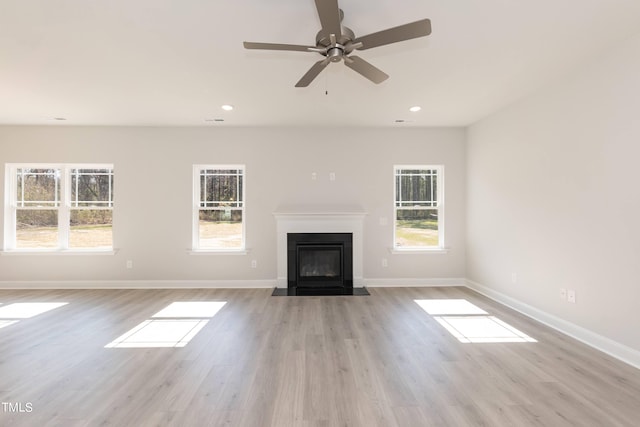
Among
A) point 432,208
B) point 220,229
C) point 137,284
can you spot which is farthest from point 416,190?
point 137,284

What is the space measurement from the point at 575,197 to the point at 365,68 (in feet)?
8.22

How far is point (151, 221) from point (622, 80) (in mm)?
6000

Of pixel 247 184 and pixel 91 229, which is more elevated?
pixel 247 184

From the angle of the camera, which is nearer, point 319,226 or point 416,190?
point 319,226

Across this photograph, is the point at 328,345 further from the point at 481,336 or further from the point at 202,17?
the point at 202,17

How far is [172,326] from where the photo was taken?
3342 mm

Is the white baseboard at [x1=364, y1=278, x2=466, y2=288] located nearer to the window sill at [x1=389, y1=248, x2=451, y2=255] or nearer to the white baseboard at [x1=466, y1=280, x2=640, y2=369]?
the window sill at [x1=389, y1=248, x2=451, y2=255]

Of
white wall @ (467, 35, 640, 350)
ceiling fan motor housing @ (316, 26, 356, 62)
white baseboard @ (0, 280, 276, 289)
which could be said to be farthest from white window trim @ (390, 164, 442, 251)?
ceiling fan motor housing @ (316, 26, 356, 62)

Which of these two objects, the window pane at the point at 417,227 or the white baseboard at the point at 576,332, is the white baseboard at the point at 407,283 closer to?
the window pane at the point at 417,227

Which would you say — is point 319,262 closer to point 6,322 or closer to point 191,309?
point 191,309

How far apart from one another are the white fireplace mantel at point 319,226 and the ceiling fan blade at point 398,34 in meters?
3.09

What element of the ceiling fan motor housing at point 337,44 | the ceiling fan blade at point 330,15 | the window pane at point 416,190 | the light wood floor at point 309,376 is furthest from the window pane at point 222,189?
the ceiling fan blade at point 330,15

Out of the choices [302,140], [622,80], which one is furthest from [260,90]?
[622,80]

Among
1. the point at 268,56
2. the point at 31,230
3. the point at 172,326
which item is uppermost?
the point at 268,56
